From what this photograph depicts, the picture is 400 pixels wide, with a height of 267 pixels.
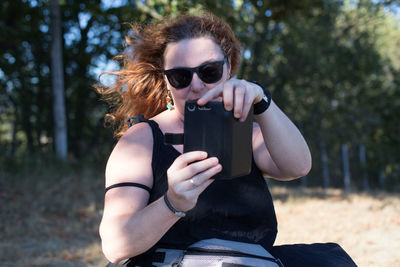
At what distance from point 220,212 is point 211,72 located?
541mm

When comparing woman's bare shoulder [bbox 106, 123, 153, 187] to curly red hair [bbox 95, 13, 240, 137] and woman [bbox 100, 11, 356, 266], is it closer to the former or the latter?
woman [bbox 100, 11, 356, 266]

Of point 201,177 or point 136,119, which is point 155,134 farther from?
point 201,177

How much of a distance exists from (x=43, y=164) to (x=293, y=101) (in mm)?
8553

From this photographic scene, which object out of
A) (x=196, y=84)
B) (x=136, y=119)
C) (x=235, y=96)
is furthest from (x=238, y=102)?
(x=136, y=119)

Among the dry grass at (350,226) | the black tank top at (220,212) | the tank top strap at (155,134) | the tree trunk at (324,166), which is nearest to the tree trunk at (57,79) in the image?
the dry grass at (350,226)

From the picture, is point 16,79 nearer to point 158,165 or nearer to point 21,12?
point 21,12

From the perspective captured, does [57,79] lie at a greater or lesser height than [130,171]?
greater

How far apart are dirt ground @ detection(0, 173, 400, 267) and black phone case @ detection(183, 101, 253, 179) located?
260 centimetres

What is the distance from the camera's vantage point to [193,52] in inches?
63.2

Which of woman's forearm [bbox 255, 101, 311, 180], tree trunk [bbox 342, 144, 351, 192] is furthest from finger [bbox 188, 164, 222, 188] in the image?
tree trunk [bbox 342, 144, 351, 192]

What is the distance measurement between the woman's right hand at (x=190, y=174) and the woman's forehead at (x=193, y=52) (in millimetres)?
568

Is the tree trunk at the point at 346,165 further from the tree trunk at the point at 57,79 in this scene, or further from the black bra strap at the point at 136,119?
the black bra strap at the point at 136,119

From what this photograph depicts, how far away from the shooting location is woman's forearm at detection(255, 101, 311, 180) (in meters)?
1.48

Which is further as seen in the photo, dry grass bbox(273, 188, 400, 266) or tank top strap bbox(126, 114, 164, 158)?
dry grass bbox(273, 188, 400, 266)
